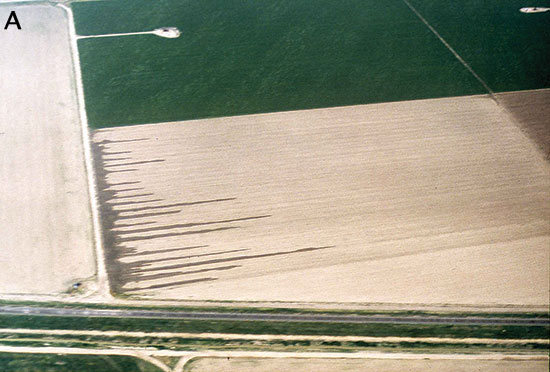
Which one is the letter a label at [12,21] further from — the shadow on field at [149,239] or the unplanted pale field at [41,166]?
the shadow on field at [149,239]

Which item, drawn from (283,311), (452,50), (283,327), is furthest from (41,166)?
(452,50)

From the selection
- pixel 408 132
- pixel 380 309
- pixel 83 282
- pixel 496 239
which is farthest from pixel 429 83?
pixel 83 282

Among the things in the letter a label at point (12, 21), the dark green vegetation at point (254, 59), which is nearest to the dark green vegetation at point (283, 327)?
the dark green vegetation at point (254, 59)

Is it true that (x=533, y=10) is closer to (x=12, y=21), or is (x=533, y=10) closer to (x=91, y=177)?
(x=91, y=177)

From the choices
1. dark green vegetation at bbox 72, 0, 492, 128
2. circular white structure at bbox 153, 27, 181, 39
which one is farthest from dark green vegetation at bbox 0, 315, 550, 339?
circular white structure at bbox 153, 27, 181, 39

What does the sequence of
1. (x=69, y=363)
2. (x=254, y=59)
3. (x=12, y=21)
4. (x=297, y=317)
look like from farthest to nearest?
1. (x=12, y=21)
2. (x=254, y=59)
3. (x=297, y=317)
4. (x=69, y=363)

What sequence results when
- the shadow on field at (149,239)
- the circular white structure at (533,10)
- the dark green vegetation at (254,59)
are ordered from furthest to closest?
the circular white structure at (533,10), the dark green vegetation at (254,59), the shadow on field at (149,239)

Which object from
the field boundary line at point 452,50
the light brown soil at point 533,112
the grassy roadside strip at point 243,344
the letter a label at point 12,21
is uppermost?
the field boundary line at point 452,50

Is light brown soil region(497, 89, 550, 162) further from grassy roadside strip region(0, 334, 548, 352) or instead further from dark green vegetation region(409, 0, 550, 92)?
grassy roadside strip region(0, 334, 548, 352)
